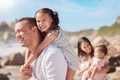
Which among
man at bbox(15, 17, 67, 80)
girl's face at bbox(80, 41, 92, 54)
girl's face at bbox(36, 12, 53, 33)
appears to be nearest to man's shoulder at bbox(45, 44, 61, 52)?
man at bbox(15, 17, 67, 80)

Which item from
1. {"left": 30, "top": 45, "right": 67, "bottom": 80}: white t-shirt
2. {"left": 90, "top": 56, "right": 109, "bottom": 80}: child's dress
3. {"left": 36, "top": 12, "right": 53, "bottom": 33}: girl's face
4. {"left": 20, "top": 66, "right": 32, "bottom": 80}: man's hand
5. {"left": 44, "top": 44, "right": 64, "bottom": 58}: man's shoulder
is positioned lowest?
{"left": 90, "top": 56, "right": 109, "bottom": 80}: child's dress

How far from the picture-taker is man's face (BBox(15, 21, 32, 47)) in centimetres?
324

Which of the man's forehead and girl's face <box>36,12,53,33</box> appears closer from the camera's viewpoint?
the man's forehead

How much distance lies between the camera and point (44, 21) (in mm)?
3625

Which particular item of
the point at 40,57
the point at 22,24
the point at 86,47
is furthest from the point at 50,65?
the point at 86,47

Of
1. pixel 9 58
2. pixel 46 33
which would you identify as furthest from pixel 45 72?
pixel 9 58

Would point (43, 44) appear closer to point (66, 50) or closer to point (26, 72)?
point (26, 72)

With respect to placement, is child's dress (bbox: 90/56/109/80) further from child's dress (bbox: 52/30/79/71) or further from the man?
the man

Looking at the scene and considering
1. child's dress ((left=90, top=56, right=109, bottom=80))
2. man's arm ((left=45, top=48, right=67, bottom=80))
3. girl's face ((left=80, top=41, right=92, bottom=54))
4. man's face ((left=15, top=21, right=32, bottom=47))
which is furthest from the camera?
child's dress ((left=90, top=56, right=109, bottom=80))

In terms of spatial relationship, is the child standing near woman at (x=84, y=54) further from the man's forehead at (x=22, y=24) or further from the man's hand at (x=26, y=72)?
the man's forehead at (x=22, y=24)

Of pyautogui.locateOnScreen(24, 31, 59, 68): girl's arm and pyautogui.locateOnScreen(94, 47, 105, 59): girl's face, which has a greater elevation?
pyautogui.locateOnScreen(24, 31, 59, 68): girl's arm

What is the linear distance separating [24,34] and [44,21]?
1.38 feet

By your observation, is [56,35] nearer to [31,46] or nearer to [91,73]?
[31,46]

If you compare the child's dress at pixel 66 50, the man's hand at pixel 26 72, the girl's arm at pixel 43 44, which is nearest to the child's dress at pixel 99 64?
the child's dress at pixel 66 50
